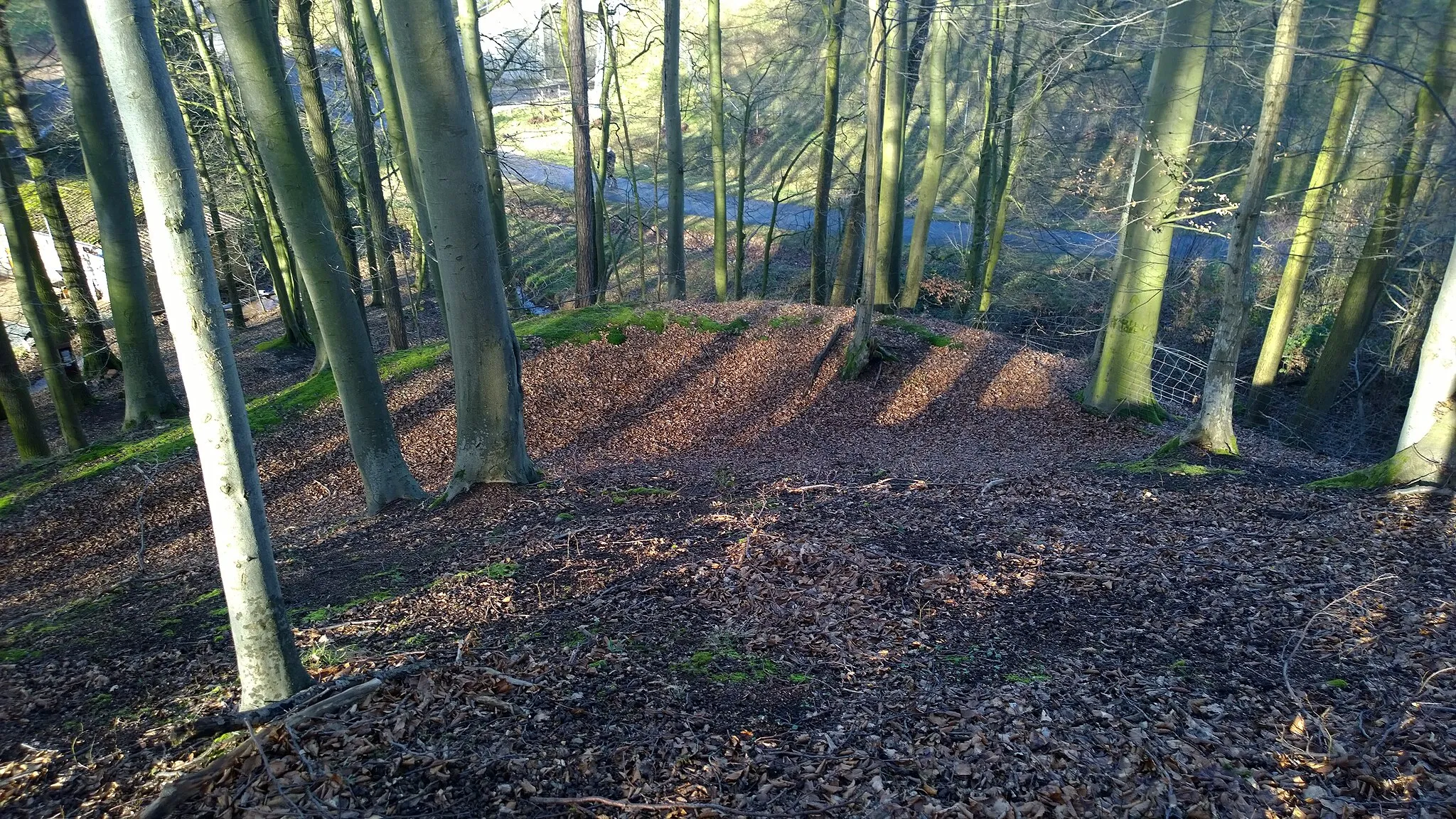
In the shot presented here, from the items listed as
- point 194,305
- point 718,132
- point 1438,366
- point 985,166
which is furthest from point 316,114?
point 1438,366

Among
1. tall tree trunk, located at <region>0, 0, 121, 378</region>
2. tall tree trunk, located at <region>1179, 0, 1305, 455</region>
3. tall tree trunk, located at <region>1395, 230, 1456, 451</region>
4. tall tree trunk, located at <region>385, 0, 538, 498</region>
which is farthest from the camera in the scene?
tall tree trunk, located at <region>0, 0, 121, 378</region>

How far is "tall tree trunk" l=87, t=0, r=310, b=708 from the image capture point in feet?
10.2

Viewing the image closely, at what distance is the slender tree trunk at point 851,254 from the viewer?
17.0m

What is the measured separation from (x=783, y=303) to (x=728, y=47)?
84.5ft

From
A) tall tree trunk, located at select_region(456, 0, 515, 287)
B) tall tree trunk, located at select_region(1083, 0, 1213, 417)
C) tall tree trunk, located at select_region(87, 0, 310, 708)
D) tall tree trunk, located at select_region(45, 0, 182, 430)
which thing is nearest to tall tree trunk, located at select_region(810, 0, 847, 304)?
tall tree trunk, located at select_region(456, 0, 515, 287)

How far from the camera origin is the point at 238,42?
7141 millimetres

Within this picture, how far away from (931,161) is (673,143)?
584 centimetres

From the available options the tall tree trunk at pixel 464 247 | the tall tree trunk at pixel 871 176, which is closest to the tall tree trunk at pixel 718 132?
the tall tree trunk at pixel 871 176

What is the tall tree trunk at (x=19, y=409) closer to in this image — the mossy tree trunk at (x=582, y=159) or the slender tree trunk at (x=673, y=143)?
the mossy tree trunk at (x=582, y=159)

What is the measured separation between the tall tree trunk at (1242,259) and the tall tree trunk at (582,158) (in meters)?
11.4

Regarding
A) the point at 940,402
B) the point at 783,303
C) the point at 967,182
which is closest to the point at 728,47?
the point at 967,182

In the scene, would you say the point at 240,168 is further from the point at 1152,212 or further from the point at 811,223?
the point at 1152,212

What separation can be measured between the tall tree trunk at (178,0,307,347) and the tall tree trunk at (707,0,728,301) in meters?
9.97

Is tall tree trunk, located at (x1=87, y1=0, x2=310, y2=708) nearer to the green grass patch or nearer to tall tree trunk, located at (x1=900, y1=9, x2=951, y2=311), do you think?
the green grass patch
